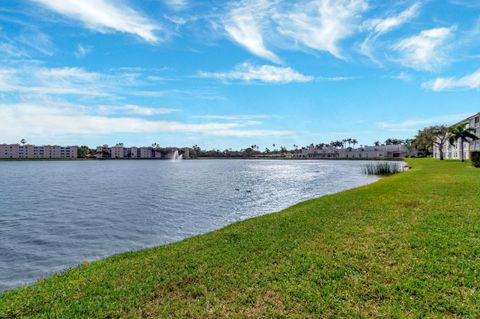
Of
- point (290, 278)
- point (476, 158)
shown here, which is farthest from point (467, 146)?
point (290, 278)

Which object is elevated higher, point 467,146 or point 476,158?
point 467,146

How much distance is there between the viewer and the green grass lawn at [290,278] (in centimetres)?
598

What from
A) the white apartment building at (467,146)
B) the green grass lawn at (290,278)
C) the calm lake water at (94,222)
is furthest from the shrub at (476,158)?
the green grass lawn at (290,278)

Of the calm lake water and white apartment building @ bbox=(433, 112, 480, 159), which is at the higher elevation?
white apartment building @ bbox=(433, 112, 480, 159)

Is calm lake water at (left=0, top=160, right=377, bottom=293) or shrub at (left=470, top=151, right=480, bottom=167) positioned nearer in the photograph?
calm lake water at (left=0, top=160, right=377, bottom=293)

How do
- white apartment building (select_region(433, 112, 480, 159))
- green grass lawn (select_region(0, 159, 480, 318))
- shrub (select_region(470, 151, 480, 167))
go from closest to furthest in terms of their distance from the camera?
green grass lawn (select_region(0, 159, 480, 318)) < shrub (select_region(470, 151, 480, 167)) < white apartment building (select_region(433, 112, 480, 159))

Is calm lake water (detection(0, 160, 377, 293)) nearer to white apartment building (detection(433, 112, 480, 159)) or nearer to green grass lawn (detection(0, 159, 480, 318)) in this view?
green grass lawn (detection(0, 159, 480, 318))

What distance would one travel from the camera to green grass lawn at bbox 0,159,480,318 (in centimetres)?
598

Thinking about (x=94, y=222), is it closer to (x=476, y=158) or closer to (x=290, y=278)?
(x=290, y=278)

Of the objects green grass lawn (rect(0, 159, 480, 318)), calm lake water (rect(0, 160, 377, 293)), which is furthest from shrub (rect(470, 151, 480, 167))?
green grass lawn (rect(0, 159, 480, 318))

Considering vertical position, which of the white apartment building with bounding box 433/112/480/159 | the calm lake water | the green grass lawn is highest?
the white apartment building with bounding box 433/112/480/159

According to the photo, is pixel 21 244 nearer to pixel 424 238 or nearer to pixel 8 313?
pixel 8 313

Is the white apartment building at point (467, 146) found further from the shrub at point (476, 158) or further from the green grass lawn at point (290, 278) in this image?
the green grass lawn at point (290, 278)

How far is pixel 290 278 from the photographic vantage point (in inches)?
283
